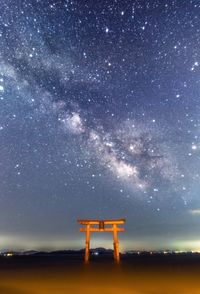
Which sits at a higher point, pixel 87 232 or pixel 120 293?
pixel 87 232

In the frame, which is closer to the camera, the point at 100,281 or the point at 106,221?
the point at 100,281

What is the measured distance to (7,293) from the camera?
10.0 metres

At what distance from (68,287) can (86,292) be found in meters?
1.65

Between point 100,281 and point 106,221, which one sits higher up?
point 106,221

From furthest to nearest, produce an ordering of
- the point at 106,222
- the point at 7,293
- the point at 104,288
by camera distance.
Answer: the point at 106,222 < the point at 104,288 < the point at 7,293

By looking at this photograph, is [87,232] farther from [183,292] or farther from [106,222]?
[183,292]

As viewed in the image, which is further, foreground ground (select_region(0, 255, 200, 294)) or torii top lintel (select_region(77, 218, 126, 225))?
torii top lintel (select_region(77, 218, 126, 225))

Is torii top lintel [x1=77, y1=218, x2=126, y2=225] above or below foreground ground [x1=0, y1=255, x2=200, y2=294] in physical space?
above

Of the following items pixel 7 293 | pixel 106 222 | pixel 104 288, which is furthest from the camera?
pixel 106 222

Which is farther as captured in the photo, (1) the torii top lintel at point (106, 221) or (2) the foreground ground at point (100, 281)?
(1) the torii top lintel at point (106, 221)

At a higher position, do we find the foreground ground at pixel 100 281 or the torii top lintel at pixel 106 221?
the torii top lintel at pixel 106 221

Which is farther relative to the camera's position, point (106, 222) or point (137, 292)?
point (106, 222)

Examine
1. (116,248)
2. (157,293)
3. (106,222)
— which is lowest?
(157,293)

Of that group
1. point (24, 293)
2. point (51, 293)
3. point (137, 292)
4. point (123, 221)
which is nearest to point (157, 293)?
point (137, 292)
